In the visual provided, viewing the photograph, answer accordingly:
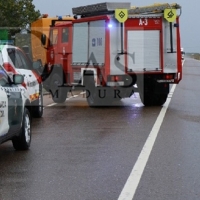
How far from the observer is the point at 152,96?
18781 mm

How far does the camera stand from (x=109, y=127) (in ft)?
45.2

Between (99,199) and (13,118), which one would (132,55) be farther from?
(99,199)

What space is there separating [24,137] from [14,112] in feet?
2.54

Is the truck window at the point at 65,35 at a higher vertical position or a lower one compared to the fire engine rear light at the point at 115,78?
higher

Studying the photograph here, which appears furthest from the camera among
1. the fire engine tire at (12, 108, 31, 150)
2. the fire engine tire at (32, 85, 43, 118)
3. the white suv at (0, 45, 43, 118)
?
the fire engine tire at (32, 85, 43, 118)

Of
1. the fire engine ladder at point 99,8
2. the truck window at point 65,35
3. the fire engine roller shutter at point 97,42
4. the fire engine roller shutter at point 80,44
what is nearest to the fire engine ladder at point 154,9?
the fire engine ladder at point 99,8

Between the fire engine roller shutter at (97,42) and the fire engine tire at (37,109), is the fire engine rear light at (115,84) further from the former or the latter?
the fire engine tire at (37,109)

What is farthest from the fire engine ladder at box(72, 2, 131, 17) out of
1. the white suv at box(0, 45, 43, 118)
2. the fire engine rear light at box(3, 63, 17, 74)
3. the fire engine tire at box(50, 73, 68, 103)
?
the fire engine rear light at box(3, 63, 17, 74)

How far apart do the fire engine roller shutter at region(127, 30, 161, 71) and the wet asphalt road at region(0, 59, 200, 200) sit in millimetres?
2114

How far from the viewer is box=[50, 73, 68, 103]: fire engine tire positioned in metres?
19.8

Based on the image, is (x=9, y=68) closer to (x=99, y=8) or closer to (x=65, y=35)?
(x=99, y=8)

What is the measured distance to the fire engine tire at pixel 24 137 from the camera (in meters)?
10.4

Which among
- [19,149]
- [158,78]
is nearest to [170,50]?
[158,78]

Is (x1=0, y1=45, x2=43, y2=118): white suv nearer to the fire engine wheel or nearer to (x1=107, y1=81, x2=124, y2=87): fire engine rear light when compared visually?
(x1=107, y1=81, x2=124, y2=87): fire engine rear light
